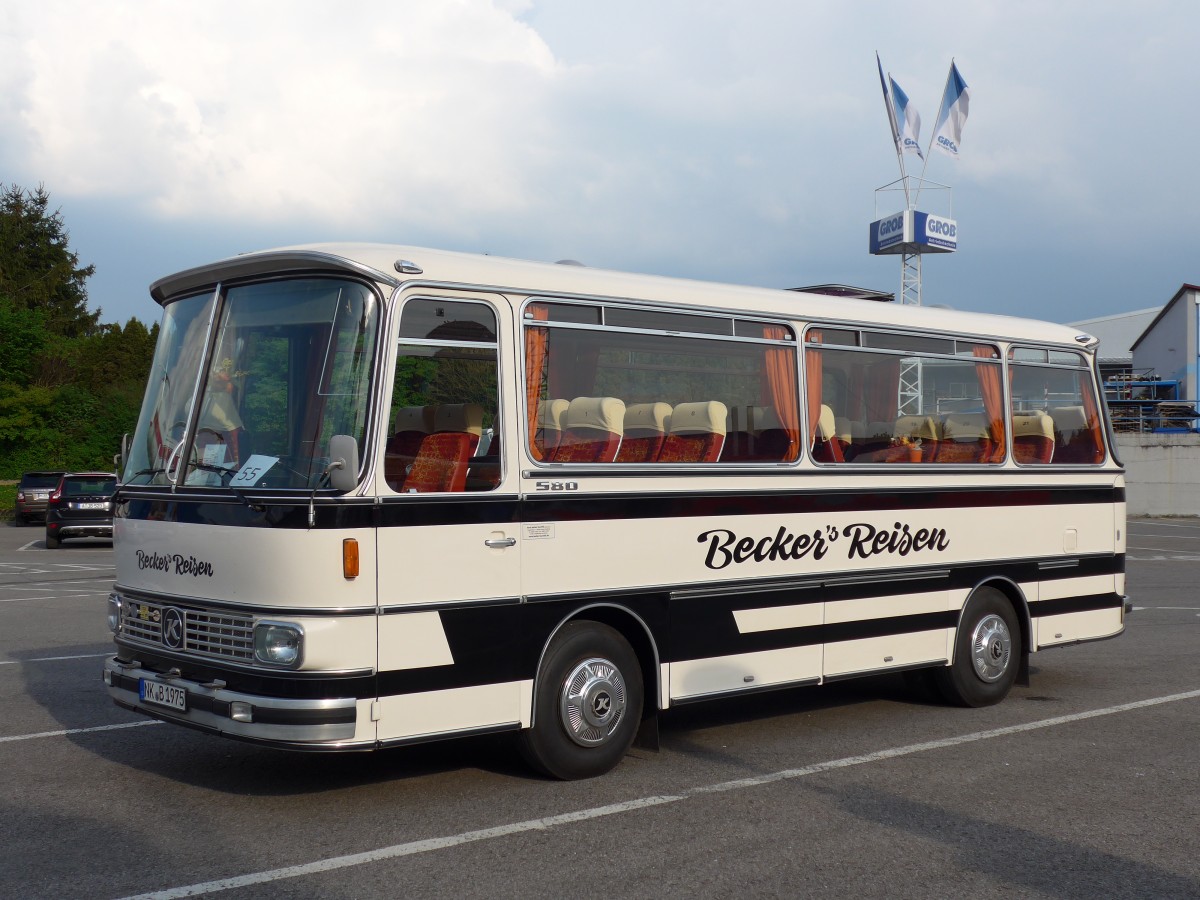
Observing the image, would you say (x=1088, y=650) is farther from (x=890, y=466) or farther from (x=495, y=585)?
(x=495, y=585)

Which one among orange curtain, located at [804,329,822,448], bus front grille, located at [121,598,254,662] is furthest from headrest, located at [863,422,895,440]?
bus front grille, located at [121,598,254,662]

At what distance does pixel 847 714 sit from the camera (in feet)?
30.8

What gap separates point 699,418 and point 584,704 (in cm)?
196

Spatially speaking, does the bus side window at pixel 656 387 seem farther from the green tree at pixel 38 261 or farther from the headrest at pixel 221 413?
the green tree at pixel 38 261

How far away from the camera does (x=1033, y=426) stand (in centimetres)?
1030

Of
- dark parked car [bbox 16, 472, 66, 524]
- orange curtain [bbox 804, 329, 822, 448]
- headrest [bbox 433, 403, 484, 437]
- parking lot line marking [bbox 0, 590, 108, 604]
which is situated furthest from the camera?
dark parked car [bbox 16, 472, 66, 524]

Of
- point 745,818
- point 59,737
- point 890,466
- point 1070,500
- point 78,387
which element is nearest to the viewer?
point 745,818

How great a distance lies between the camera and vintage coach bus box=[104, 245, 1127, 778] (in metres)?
6.36

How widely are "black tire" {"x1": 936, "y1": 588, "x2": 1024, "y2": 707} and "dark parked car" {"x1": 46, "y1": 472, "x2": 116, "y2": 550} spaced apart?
22.9 m

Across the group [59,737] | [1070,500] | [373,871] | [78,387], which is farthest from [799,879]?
[78,387]

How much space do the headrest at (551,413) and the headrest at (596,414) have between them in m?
0.04

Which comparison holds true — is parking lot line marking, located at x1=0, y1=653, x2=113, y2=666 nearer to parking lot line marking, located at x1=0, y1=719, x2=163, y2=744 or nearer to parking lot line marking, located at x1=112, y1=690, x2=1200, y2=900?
parking lot line marking, located at x1=0, y1=719, x2=163, y2=744

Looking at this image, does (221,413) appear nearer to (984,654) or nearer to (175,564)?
(175,564)

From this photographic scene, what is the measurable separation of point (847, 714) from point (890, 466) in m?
1.81
